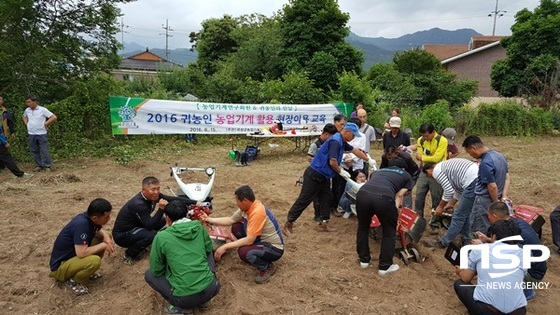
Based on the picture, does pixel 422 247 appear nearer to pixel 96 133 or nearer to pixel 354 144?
pixel 354 144

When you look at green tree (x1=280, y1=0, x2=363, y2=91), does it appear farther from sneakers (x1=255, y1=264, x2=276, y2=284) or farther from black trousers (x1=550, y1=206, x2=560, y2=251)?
sneakers (x1=255, y1=264, x2=276, y2=284)

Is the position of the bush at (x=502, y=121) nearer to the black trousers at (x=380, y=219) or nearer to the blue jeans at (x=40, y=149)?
the black trousers at (x=380, y=219)

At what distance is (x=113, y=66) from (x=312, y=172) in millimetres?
8542

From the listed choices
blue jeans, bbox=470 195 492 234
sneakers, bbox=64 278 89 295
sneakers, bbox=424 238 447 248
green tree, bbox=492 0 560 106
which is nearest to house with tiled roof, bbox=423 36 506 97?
green tree, bbox=492 0 560 106

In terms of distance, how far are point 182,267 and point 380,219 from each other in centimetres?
203

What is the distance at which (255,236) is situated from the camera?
151 inches

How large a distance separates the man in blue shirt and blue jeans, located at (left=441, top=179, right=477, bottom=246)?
17 cm

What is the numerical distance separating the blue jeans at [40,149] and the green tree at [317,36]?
13561 millimetres

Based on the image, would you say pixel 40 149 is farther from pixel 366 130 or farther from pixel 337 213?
pixel 366 130

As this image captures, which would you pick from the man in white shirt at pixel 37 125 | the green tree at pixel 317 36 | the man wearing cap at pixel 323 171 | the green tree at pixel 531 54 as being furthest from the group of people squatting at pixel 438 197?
the green tree at pixel 531 54

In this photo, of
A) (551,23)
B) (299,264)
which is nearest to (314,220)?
(299,264)

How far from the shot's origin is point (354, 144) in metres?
5.85

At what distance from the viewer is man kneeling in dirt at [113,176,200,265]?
410cm

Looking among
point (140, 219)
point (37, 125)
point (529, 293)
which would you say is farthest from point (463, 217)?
point (37, 125)
